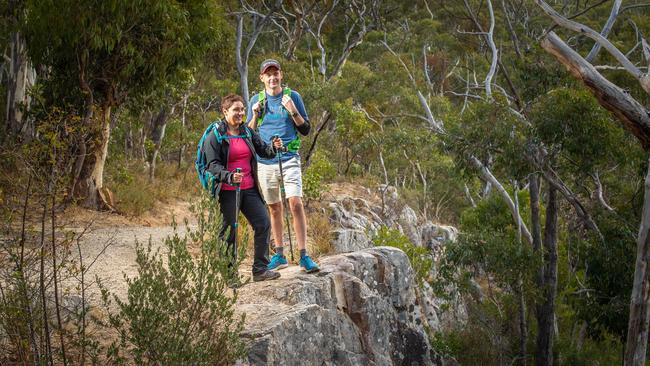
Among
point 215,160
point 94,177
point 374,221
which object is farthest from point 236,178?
point 374,221

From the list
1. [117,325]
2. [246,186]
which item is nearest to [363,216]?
[246,186]

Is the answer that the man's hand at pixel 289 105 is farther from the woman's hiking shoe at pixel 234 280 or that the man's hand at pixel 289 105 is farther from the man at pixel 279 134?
the woman's hiking shoe at pixel 234 280

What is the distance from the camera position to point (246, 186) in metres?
6.41

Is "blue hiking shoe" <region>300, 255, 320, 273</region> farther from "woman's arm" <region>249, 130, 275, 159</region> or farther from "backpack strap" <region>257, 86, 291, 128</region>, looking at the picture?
"backpack strap" <region>257, 86, 291, 128</region>

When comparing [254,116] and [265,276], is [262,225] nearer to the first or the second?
[265,276]

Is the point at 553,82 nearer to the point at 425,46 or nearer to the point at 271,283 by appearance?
the point at 271,283

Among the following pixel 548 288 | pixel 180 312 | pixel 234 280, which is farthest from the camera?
pixel 548 288

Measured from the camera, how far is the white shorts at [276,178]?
6691 millimetres

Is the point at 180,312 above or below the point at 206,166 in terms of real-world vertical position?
below

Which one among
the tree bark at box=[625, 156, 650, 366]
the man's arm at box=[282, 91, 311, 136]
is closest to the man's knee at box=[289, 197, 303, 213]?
the man's arm at box=[282, 91, 311, 136]

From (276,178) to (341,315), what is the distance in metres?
1.56

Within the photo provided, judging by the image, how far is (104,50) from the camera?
11.3 metres

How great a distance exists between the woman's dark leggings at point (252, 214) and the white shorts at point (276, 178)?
0.21 meters

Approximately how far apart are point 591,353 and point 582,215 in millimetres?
6628
